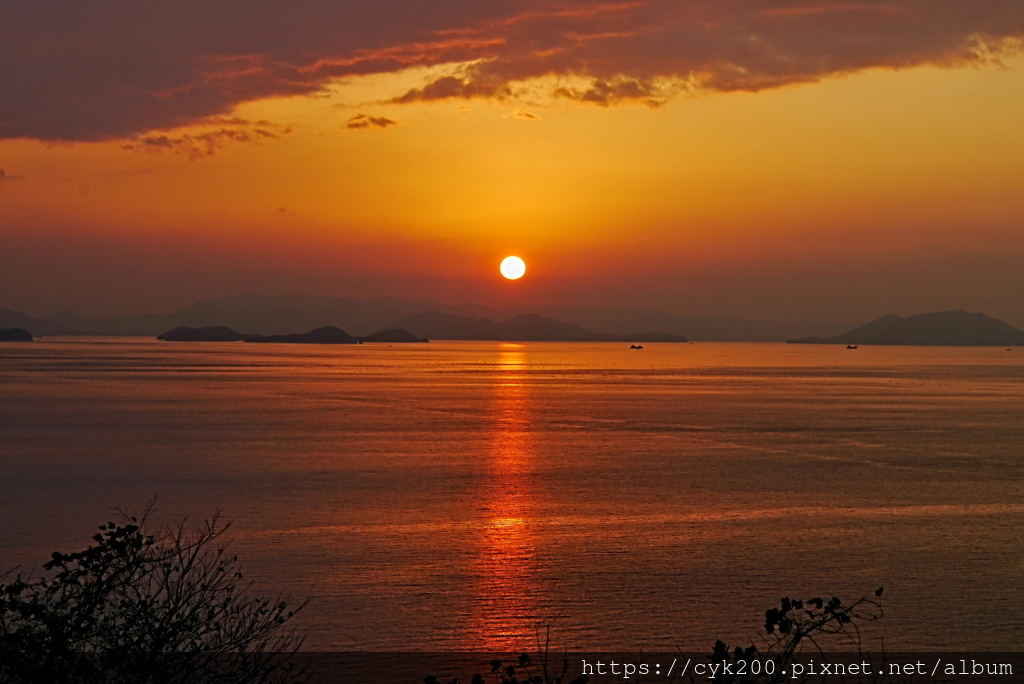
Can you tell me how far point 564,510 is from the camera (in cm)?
2736

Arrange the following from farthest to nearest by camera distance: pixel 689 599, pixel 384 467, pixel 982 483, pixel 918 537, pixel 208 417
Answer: pixel 208 417 → pixel 384 467 → pixel 982 483 → pixel 918 537 → pixel 689 599

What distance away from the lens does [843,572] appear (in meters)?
20.5

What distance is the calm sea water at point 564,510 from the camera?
57.7ft

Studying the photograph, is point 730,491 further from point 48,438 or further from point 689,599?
point 48,438

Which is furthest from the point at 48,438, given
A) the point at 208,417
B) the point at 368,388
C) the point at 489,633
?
the point at 368,388

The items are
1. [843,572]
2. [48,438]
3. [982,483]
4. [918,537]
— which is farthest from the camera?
[48,438]

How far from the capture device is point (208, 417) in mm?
56625

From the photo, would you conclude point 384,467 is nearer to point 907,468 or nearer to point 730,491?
point 730,491

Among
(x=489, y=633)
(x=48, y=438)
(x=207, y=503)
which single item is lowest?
(x=489, y=633)

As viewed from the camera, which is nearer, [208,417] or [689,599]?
[689,599]

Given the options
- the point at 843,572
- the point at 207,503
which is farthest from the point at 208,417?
the point at 843,572

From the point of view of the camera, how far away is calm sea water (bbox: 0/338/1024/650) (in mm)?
17578

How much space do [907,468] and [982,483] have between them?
12.8 ft

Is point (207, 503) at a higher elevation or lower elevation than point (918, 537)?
higher
